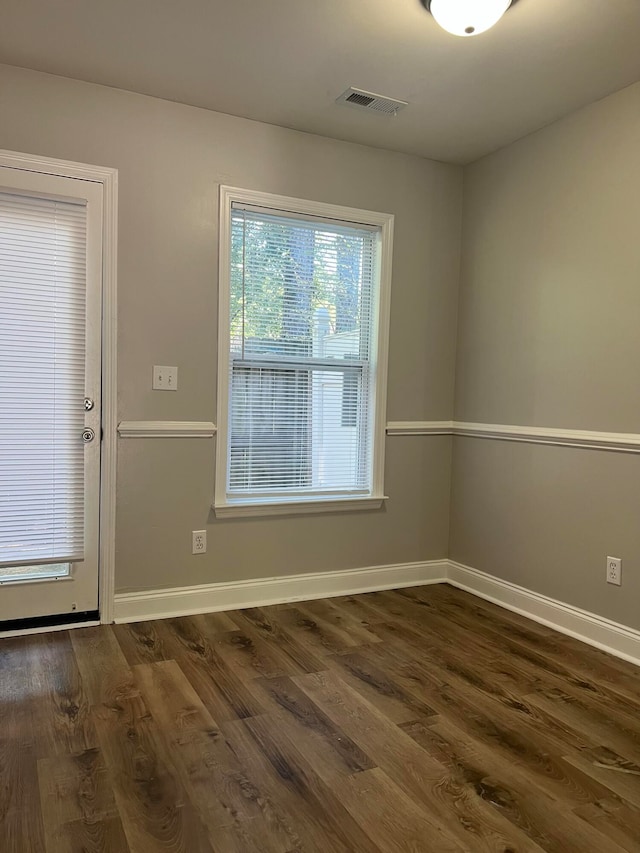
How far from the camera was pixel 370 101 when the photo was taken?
9.59 feet

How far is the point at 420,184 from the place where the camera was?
12.0ft

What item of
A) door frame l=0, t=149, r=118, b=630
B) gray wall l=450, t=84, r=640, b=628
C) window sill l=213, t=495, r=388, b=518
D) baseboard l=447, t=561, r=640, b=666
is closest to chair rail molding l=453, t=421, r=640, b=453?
gray wall l=450, t=84, r=640, b=628

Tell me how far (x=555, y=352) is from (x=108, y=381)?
2.17 metres

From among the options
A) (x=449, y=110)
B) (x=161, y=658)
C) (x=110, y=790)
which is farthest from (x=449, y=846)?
(x=449, y=110)

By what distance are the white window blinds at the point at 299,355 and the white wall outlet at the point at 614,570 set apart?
1323mm

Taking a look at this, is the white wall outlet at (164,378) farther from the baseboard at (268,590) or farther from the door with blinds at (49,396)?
the baseboard at (268,590)

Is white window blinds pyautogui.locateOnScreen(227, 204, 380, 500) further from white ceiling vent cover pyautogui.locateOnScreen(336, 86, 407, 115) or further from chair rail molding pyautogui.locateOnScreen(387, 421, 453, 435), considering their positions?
white ceiling vent cover pyautogui.locateOnScreen(336, 86, 407, 115)

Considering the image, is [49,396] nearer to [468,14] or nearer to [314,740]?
[314,740]

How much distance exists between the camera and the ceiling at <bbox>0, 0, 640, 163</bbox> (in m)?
2.26

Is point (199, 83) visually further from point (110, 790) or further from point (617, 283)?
point (110, 790)

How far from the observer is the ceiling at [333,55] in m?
2.26

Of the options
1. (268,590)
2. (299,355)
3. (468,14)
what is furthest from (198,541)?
(468,14)

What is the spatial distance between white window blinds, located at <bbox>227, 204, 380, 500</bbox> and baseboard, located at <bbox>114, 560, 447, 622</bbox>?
0.47 m

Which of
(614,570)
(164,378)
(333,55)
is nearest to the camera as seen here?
(333,55)
